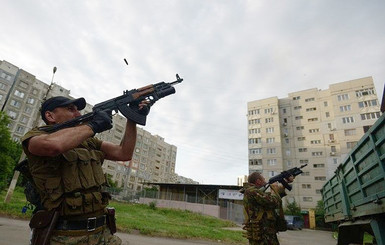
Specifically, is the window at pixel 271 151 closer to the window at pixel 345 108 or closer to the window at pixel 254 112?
the window at pixel 254 112

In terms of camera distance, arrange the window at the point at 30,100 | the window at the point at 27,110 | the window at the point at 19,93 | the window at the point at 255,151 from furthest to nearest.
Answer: the window at the point at 30,100, the window at the point at 255,151, the window at the point at 27,110, the window at the point at 19,93

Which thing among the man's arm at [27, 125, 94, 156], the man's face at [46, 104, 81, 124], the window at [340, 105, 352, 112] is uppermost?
the window at [340, 105, 352, 112]

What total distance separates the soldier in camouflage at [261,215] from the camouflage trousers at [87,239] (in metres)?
2.76

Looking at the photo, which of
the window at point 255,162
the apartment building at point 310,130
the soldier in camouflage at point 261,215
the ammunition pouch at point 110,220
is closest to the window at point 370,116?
the apartment building at point 310,130

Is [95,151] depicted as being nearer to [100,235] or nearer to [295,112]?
[100,235]

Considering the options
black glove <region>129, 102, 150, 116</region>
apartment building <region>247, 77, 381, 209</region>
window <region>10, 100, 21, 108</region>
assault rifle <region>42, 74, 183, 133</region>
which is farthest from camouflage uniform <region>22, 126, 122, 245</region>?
window <region>10, 100, 21, 108</region>

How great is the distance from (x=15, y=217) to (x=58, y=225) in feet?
39.0

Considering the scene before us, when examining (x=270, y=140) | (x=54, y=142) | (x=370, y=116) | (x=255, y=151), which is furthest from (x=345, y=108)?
(x=54, y=142)

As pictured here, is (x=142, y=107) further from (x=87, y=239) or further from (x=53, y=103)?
(x=87, y=239)

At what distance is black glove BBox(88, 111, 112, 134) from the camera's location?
6.79ft

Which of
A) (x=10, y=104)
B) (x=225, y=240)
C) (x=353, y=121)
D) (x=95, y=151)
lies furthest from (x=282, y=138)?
(x=10, y=104)

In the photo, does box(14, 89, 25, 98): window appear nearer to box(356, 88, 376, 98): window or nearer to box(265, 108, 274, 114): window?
box(265, 108, 274, 114): window

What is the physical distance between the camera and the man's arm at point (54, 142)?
1797 mm

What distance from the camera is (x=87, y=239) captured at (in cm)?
201
